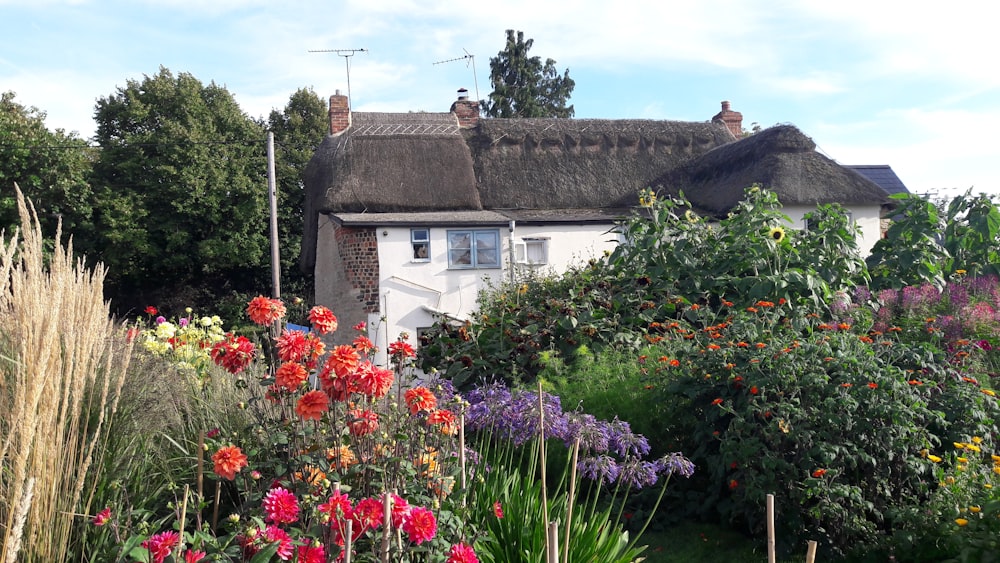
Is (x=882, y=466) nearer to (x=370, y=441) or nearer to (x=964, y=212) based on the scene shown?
(x=370, y=441)

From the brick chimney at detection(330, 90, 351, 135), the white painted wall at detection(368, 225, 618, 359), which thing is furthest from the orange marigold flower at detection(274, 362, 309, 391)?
the brick chimney at detection(330, 90, 351, 135)

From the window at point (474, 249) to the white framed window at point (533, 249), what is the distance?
429mm

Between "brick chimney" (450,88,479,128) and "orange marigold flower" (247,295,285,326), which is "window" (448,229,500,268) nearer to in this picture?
"brick chimney" (450,88,479,128)

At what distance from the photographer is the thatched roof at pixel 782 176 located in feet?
54.9

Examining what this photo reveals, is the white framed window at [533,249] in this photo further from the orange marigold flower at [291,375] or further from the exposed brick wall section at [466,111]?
the orange marigold flower at [291,375]

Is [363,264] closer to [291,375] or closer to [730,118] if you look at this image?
[730,118]

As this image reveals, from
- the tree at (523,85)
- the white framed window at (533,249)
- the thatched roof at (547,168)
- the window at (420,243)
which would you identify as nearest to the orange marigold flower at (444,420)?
the thatched roof at (547,168)

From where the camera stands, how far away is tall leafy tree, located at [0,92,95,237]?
21.0 m

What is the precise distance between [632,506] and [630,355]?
1.20 metres

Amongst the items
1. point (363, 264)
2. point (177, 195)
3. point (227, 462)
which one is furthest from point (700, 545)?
point (177, 195)

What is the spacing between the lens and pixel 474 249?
1714 cm

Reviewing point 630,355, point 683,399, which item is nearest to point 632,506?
point 683,399

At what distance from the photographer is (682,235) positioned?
670 centimetres

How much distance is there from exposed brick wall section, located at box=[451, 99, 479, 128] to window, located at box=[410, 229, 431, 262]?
451cm
